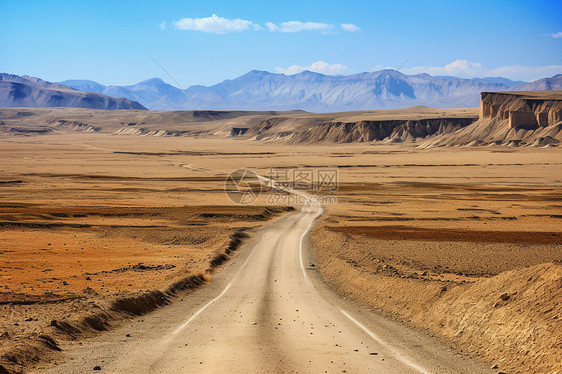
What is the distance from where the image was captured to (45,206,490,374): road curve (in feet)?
38.4

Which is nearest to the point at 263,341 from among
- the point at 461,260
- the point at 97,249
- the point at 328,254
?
the point at 328,254

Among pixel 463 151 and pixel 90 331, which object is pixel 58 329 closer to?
pixel 90 331

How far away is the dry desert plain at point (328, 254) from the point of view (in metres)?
13.6

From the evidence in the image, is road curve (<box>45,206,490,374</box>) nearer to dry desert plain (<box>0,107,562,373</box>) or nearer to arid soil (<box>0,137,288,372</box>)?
dry desert plain (<box>0,107,562,373</box>)

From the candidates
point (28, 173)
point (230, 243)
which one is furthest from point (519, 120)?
point (230, 243)

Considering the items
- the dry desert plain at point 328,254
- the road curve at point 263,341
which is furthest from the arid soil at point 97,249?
the road curve at point 263,341

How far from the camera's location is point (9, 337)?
12.8 metres

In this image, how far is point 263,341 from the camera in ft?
44.8

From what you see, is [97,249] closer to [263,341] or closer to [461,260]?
[461,260]

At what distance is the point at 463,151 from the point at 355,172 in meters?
66.3

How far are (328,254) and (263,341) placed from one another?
16.0m

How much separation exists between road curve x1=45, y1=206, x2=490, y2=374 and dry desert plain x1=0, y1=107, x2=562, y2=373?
74 cm

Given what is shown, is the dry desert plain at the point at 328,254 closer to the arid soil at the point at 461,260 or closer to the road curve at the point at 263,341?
the arid soil at the point at 461,260

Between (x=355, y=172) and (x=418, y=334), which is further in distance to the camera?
(x=355, y=172)
